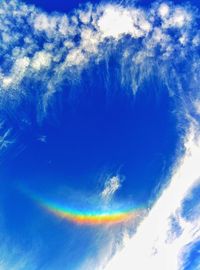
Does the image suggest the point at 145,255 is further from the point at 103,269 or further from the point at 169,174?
the point at 169,174

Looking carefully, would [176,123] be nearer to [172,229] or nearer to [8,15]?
[172,229]

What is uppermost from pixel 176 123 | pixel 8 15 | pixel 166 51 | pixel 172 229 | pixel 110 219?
pixel 8 15

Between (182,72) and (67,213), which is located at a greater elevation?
(182,72)

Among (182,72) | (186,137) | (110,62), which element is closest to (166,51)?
(182,72)

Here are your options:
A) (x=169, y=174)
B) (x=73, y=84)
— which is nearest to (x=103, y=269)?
(x=169, y=174)

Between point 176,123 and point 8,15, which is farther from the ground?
point 8,15

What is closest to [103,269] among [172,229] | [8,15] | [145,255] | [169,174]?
[145,255]

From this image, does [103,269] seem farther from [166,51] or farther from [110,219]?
[166,51]

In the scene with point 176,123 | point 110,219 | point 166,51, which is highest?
point 166,51
